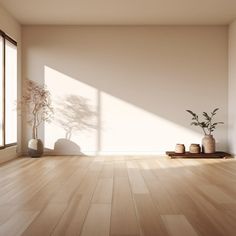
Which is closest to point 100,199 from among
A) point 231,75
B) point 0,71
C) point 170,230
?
point 170,230

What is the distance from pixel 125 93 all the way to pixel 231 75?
197 centimetres

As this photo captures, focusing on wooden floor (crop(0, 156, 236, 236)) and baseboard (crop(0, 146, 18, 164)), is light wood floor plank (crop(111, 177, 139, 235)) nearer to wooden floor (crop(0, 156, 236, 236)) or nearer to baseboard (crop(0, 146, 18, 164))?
wooden floor (crop(0, 156, 236, 236))

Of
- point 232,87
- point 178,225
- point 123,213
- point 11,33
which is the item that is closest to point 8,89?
point 11,33

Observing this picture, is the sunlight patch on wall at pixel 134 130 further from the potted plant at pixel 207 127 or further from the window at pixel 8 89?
the window at pixel 8 89

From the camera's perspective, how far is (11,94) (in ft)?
21.5

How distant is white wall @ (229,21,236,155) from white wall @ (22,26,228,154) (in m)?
0.19

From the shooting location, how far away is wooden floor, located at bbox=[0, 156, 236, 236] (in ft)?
7.19

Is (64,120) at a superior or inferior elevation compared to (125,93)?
inferior

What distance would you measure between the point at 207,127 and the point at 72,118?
2.50 meters

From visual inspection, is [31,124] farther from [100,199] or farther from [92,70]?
[100,199]

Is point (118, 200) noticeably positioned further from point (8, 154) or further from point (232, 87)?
point (232, 87)

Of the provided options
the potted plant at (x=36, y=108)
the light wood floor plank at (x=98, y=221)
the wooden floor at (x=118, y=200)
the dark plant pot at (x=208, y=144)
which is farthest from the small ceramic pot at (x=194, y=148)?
the light wood floor plank at (x=98, y=221)

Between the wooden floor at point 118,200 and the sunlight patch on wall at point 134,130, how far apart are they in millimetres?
1727

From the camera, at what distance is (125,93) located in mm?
6844
